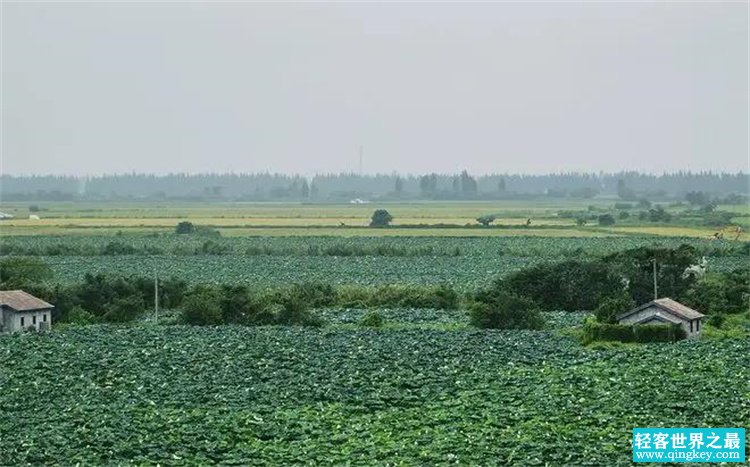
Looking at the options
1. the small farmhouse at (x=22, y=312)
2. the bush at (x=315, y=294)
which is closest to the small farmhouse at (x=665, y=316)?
the bush at (x=315, y=294)

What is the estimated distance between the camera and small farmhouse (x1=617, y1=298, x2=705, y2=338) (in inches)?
1062

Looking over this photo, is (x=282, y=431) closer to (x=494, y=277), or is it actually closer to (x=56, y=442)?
(x=56, y=442)

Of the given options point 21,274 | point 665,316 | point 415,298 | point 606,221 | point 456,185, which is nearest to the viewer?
point 665,316

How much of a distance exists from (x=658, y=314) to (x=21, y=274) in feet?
61.3

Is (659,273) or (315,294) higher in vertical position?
(659,273)

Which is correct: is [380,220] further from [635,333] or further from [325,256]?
[635,333]

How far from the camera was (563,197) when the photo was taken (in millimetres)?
161125

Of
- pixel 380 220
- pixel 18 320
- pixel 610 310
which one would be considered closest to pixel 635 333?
pixel 610 310

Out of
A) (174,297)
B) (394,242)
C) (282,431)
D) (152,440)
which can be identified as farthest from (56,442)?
(394,242)

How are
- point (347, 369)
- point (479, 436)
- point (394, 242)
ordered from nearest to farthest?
1. point (479, 436)
2. point (347, 369)
3. point (394, 242)

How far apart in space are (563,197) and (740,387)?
142295 mm

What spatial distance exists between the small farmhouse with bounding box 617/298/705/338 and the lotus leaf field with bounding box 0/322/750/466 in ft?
3.99

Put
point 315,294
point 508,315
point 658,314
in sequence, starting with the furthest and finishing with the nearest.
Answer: point 315,294 → point 508,315 → point 658,314

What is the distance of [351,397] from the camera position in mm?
20125
